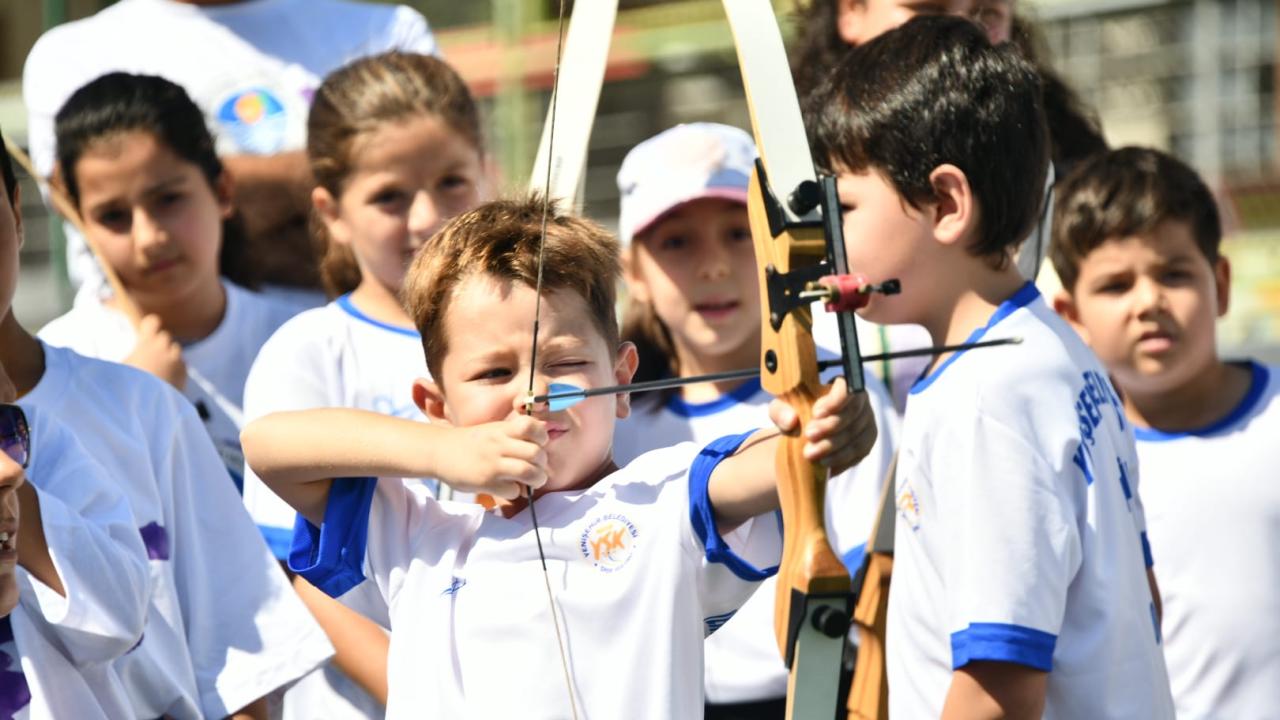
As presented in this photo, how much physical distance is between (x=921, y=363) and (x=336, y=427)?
142 cm

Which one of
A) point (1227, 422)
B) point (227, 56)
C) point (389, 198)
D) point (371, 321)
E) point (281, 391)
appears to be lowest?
point (1227, 422)

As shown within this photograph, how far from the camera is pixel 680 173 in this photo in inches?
128

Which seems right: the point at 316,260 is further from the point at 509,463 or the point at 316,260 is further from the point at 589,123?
the point at 509,463

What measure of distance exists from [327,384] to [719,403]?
72 cm

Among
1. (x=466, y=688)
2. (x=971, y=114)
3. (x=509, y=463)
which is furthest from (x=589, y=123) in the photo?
(x=466, y=688)

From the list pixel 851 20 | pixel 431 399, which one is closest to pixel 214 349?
pixel 431 399

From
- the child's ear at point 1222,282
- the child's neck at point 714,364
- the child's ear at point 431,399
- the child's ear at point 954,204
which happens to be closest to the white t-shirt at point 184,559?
the child's ear at point 431,399

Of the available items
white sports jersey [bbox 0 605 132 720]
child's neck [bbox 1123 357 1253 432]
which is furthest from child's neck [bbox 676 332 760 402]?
white sports jersey [bbox 0 605 132 720]

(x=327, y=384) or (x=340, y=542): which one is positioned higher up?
(x=327, y=384)

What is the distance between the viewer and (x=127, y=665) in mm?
2381

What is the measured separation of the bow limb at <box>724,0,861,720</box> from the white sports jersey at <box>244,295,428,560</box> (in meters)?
1.03

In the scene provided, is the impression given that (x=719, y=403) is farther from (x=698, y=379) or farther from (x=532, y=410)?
(x=698, y=379)

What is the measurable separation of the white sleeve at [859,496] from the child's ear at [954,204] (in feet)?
2.01

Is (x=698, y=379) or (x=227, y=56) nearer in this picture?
(x=698, y=379)
